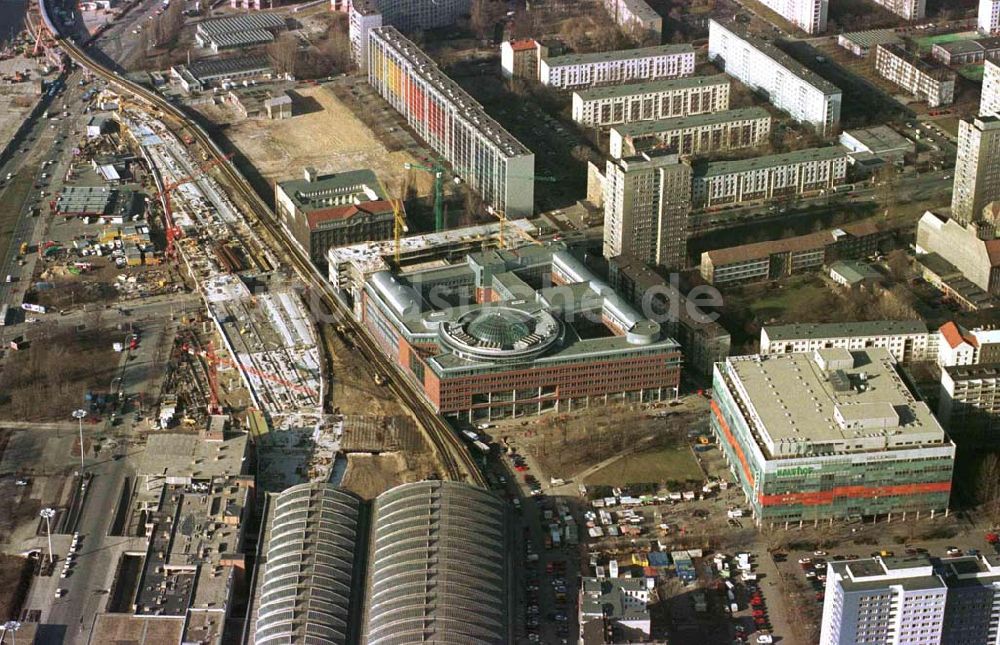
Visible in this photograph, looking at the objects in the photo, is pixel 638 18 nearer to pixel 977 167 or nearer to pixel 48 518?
pixel 977 167

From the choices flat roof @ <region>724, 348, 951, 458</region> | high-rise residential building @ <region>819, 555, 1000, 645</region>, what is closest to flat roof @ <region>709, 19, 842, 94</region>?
flat roof @ <region>724, 348, 951, 458</region>

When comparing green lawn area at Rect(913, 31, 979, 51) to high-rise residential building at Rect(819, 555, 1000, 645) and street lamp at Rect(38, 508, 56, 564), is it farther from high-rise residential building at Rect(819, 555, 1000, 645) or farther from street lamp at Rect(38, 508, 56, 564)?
street lamp at Rect(38, 508, 56, 564)

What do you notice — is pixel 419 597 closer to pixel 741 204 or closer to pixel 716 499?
pixel 716 499

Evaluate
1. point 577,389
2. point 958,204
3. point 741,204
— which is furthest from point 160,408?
point 958,204

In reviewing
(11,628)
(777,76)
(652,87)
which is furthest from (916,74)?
(11,628)

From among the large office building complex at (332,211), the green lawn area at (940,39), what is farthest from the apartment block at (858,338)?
the green lawn area at (940,39)

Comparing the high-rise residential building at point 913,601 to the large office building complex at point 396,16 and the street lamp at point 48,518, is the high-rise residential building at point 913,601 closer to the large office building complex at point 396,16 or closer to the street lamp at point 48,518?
the street lamp at point 48,518
